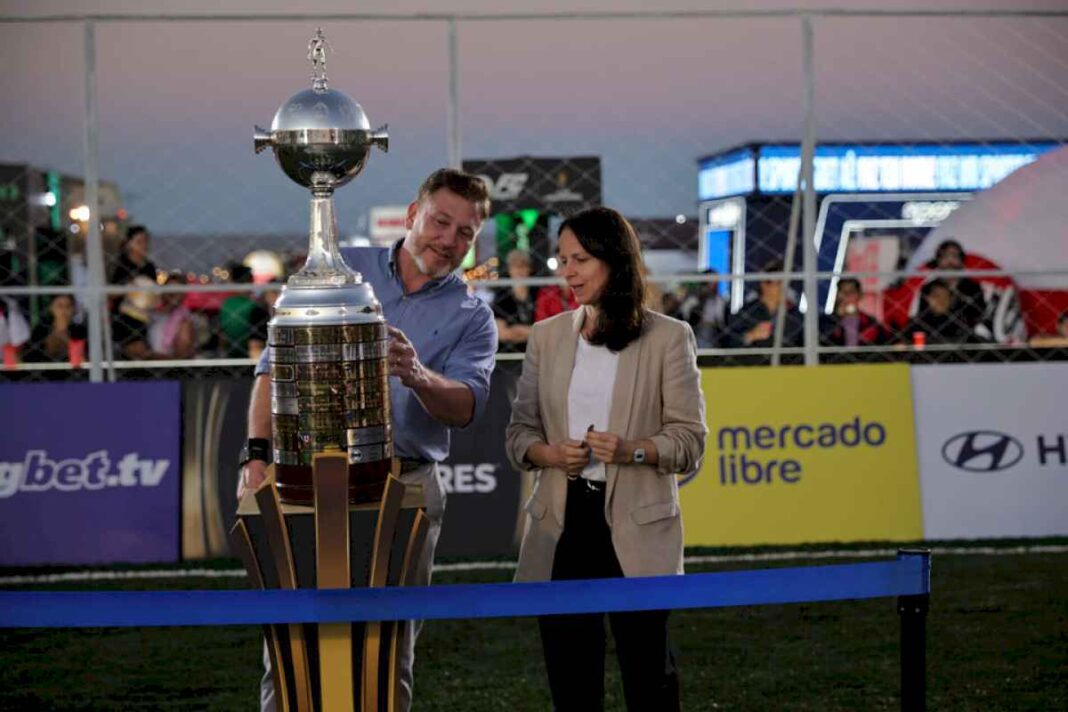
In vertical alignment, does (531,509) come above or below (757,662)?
above

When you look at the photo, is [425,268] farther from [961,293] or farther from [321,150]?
[961,293]

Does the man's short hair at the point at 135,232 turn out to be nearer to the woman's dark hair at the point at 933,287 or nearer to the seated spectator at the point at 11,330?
the seated spectator at the point at 11,330

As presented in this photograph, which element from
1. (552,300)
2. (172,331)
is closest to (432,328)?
(552,300)

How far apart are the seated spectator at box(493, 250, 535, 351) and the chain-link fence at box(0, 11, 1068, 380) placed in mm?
23

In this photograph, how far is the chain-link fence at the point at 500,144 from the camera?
877 cm

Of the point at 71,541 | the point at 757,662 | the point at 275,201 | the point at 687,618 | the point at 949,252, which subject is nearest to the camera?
the point at 757,662

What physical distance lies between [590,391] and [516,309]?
5.91m

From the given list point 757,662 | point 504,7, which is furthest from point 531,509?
point 504,7

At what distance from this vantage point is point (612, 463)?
3877 millimetres

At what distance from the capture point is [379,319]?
3.14 meters

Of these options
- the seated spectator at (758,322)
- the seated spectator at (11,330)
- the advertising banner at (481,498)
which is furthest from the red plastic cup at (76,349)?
the seated spectator at (758,322)

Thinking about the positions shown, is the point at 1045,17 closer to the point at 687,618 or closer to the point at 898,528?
the point at 898,528

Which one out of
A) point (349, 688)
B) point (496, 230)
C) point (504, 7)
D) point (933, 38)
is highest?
point (504, 7)

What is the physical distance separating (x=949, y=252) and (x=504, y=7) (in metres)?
4.08
